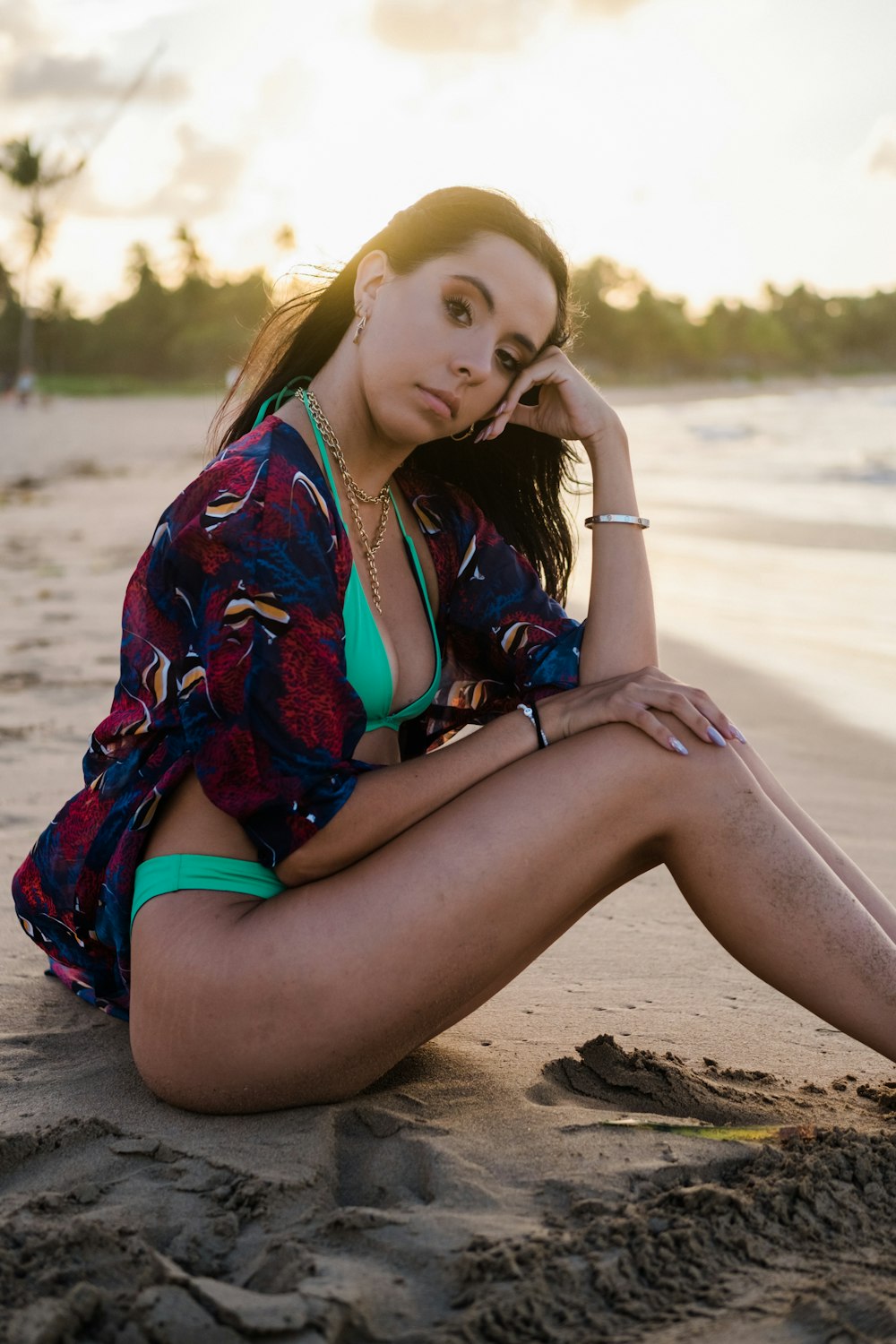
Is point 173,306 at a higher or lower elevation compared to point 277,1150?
higher

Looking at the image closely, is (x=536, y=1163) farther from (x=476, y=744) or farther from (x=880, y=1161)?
(x=476, y=744)

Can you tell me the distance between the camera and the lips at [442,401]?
225cm

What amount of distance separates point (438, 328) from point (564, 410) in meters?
0.54

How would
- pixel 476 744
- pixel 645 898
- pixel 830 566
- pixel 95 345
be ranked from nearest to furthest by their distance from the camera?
pixel 476 744
pixel 645 898
pixel 830 566
pixel 95 345

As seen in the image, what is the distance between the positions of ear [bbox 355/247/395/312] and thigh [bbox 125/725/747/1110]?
2.88 feet

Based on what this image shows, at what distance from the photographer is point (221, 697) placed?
73.9 inches

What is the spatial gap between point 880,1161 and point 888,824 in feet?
6.64

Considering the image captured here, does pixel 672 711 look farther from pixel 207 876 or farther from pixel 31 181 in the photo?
pixel 31 181

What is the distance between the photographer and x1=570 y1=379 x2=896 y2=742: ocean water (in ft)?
18.7

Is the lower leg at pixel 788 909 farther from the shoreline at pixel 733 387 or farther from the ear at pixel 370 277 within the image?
the shoreline at pixel 733 387

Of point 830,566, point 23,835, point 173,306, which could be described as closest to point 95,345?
point 173,306

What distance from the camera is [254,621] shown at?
189 cm

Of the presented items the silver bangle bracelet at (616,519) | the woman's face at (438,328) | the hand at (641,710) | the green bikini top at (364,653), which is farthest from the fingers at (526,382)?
the hand at (641,710)

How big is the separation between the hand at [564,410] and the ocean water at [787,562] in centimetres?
17
